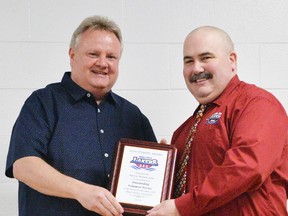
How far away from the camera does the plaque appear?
1.93 m

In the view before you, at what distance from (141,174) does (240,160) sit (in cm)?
41

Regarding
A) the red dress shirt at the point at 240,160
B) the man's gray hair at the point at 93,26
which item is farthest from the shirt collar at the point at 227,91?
the man's gray hair at the point at 93,26

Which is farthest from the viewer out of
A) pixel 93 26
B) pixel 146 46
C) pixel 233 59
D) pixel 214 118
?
pixel 146 46

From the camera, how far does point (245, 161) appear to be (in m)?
1.73

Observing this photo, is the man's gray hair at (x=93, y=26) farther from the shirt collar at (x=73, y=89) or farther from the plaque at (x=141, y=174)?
the plaque at (x=141, y=174)

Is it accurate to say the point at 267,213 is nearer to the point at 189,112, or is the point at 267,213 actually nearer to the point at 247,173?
the point at 247,173

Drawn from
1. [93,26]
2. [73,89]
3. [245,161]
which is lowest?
[245,161]

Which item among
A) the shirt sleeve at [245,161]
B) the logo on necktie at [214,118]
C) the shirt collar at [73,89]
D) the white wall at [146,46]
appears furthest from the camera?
the white wall at [146,46]

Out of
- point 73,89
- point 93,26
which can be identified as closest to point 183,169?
point 73,89

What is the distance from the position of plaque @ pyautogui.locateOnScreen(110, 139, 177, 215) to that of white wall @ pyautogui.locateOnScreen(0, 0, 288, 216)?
62cm

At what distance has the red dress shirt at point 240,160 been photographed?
68.5 inches

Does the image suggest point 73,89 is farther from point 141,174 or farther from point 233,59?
point 233,59

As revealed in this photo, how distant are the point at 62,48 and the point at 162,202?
1042 mm

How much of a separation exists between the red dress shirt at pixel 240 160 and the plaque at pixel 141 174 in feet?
0.30
